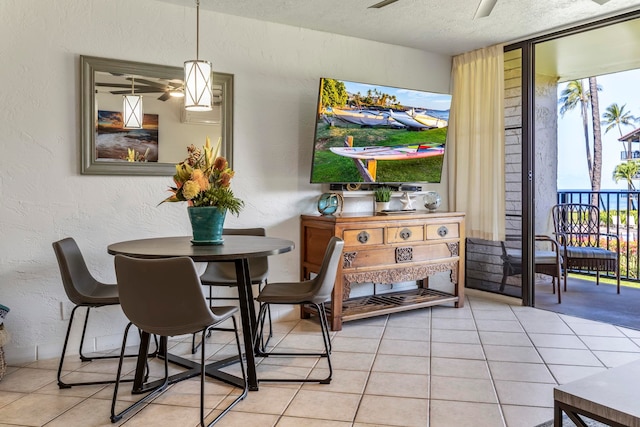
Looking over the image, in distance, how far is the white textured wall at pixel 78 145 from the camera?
3139 millimetres

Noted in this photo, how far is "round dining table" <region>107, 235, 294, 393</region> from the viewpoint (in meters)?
2.53

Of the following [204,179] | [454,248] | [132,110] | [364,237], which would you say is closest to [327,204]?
[364,237]

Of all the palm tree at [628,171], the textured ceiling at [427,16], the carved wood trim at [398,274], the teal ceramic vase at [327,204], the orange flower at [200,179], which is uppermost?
the textured ceiling at [427,16]

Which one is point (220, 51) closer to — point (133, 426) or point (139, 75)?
point (139, 75)

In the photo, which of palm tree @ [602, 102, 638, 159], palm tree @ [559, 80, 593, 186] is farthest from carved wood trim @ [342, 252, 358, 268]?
palm tree @ [602, 102, 638, 159]

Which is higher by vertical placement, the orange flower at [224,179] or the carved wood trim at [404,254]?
the orange flower at [224,179]

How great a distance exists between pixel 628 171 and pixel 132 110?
6.88 metres

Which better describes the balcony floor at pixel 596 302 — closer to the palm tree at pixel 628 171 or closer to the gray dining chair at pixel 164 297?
the palm tree at pixel 628 171

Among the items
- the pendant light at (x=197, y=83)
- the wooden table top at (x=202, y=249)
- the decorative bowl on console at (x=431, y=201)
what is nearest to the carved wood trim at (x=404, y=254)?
the decorative bowl on console at (x=431, y=201)

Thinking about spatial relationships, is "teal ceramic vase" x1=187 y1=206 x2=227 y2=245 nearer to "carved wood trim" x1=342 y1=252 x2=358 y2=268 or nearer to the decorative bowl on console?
"carved wood trim" x1=342 y1=252 x2=358 y2=268

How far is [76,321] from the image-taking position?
11.0ft

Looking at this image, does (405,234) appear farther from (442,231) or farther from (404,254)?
(442,231)

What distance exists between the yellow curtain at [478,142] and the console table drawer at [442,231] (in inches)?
18.5

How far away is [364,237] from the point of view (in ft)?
13.1
